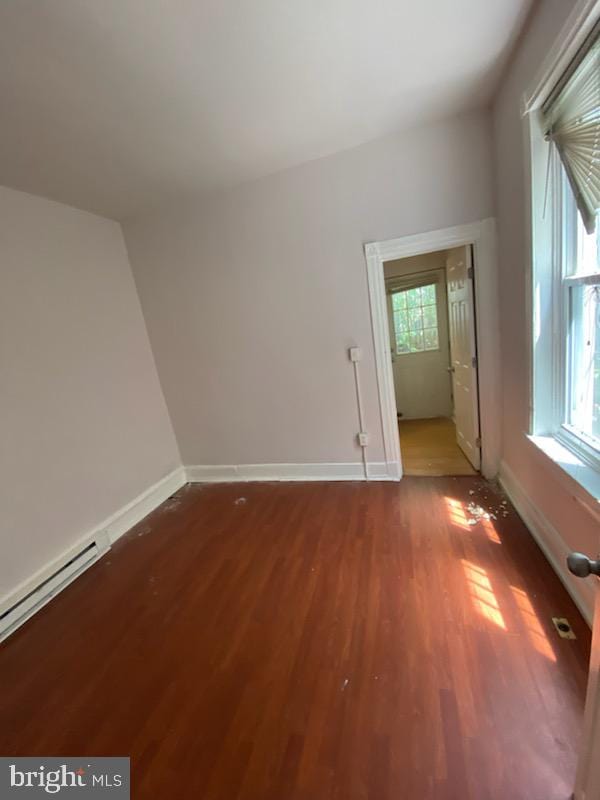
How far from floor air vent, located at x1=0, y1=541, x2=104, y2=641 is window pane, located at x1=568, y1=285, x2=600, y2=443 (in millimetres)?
3123

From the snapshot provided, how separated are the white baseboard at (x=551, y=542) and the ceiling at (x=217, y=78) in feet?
7.95

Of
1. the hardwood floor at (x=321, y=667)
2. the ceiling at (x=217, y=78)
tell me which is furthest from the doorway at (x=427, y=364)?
the ceiling at (x=217, y=78)

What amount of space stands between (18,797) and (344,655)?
124 centimetres

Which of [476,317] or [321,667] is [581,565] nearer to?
[321,667]

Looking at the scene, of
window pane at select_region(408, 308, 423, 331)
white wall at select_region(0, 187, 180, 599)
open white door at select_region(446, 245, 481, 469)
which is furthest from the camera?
window pane at select_region(408, 308, 423, 331)

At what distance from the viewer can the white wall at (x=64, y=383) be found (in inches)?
81.2

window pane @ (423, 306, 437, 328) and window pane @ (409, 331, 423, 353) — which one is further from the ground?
window pane @ (423, 306, 437, 328)

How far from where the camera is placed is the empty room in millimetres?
1196

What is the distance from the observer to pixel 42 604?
6.79 feet

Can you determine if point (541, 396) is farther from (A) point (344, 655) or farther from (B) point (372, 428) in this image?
(A) point (344, 655)

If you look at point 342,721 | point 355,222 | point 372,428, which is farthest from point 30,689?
point 355,222

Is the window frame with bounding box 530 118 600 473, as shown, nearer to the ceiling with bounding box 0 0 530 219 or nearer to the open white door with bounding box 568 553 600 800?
the ceiling with bounding box 0 0 530 219

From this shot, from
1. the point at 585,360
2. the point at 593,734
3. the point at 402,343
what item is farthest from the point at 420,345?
the point at 593,734

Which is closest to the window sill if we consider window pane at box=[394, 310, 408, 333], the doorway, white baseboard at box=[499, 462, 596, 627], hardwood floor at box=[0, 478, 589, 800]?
white baseboard at box=[499, 462, 596, 627]
